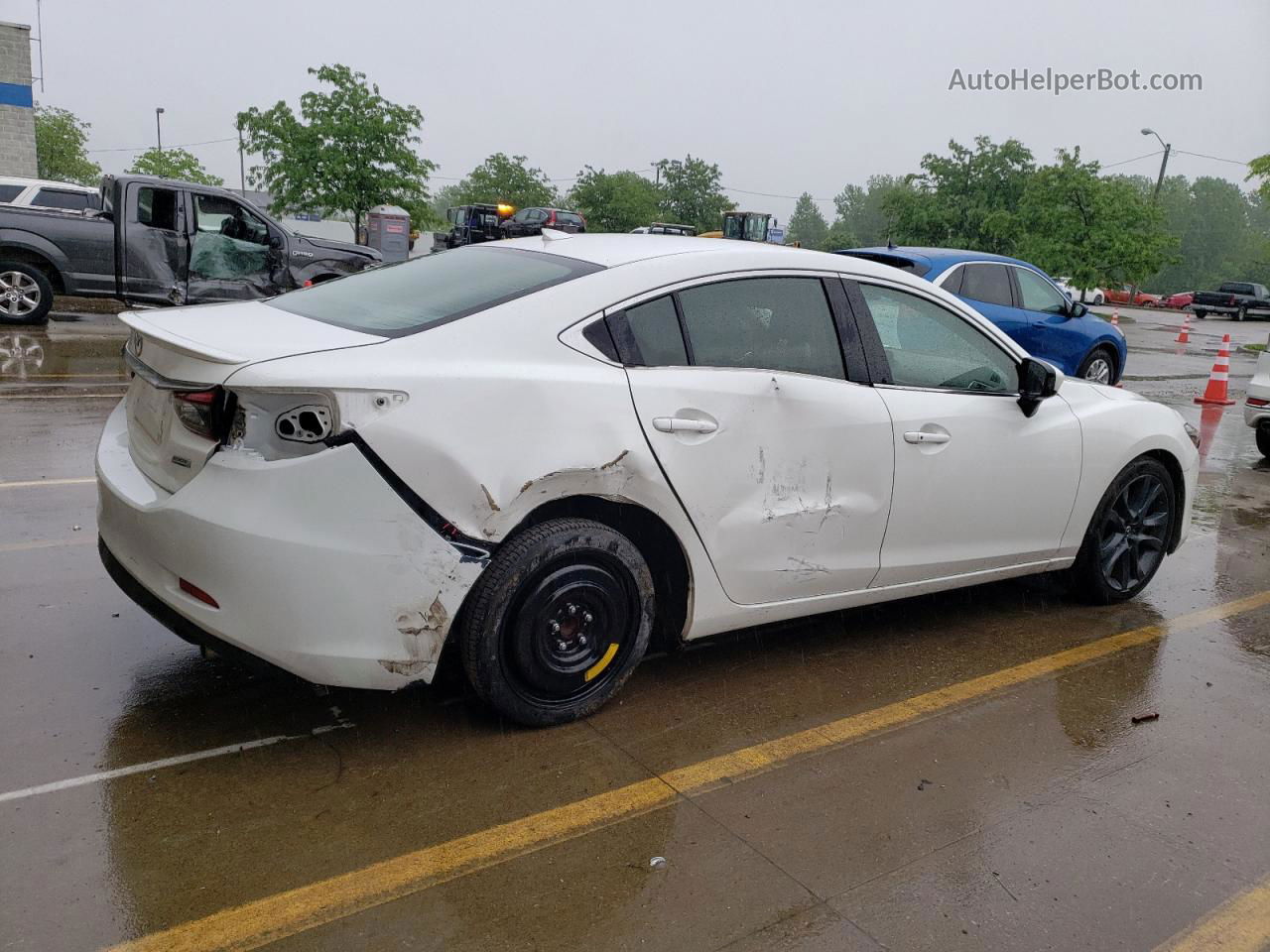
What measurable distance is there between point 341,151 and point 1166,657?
2818cm

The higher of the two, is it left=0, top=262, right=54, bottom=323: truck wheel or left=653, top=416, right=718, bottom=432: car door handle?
left=653, top=416, right=718, bottom=432: car door handle

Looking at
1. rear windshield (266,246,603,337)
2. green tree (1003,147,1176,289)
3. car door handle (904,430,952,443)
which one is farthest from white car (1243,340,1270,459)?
green tree (1003,147,1176,289)

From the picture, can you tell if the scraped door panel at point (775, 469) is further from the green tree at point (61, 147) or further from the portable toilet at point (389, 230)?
the green tree at point (61, 147)

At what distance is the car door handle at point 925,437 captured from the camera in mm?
4043

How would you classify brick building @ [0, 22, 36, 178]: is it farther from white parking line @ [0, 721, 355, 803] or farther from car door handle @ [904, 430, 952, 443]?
car door handle @ [904, 430, 952, 443]

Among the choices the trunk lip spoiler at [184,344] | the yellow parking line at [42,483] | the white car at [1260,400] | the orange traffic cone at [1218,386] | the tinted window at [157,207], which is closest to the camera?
Result: the trunk lip spoiler at [184,344]

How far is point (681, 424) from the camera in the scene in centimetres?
345

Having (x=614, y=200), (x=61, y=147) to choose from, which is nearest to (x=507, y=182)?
(x=614, y=200)

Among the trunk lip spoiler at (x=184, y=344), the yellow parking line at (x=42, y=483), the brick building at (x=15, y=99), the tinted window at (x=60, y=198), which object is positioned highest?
the brick building at (x=15, y=99)

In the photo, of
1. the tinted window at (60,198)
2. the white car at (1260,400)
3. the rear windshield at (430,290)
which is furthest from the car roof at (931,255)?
the tinted window at (60,198)

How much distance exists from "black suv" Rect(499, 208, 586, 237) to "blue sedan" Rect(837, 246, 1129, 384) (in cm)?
2199

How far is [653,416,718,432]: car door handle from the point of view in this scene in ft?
11.2

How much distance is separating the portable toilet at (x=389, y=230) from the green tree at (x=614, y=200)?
29.1 metres

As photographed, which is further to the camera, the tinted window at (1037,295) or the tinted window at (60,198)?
the tinted window at (60,198)
